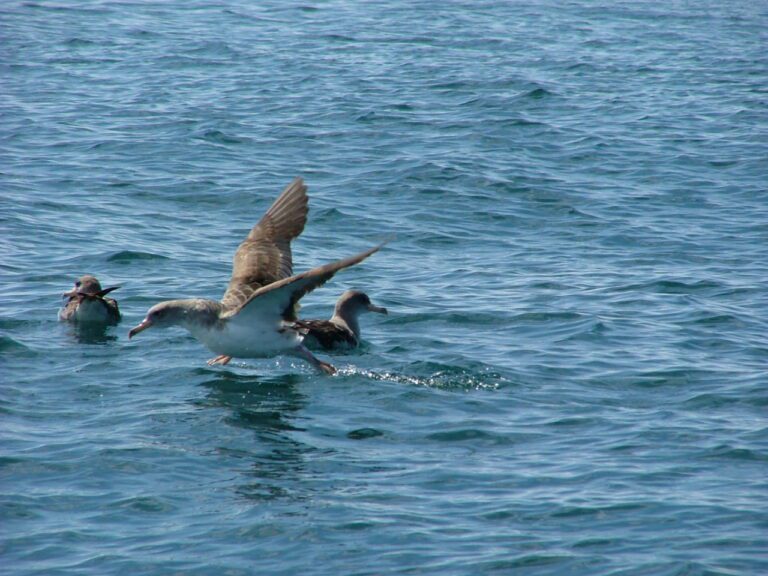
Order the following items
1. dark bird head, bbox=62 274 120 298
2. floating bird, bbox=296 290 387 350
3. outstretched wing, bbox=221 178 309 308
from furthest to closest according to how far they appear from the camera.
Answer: dark bird head, bbox=62 274 120 298 → floating bird, bbox=296 290 387 350 → outstretched wing, bbox=221 178 309 308

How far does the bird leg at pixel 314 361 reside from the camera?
11.8m

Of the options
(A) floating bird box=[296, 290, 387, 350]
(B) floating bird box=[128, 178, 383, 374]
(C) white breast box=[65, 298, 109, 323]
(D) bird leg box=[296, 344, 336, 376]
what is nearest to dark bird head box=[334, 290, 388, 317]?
(A) floating bird box=[296, 290, 387, 350]

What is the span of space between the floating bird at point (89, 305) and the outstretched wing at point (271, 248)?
1.38m

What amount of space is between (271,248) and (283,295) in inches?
79.5

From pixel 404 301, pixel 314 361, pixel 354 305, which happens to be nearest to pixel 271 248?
pixel 354 305

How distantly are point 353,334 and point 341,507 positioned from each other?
172 inches

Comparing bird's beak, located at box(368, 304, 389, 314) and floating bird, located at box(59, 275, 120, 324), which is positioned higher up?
floating bird, located at box(59, 275, 120, 324)

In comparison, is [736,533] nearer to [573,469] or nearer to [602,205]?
[573,469]

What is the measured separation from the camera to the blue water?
8414 millimetres

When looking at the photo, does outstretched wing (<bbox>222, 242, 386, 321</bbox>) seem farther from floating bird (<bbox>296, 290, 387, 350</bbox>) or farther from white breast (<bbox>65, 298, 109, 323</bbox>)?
white breast (<bbox>65, 298, 109, 323</bbox>)

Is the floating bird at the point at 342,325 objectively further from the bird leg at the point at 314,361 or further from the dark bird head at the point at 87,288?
the dark bird head at the point at 87,288

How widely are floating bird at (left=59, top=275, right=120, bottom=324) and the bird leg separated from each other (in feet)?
7.67

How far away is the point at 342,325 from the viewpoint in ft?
42.2

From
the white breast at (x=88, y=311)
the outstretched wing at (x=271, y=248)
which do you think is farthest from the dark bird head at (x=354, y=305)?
the white breast at (x=88, y=311)
